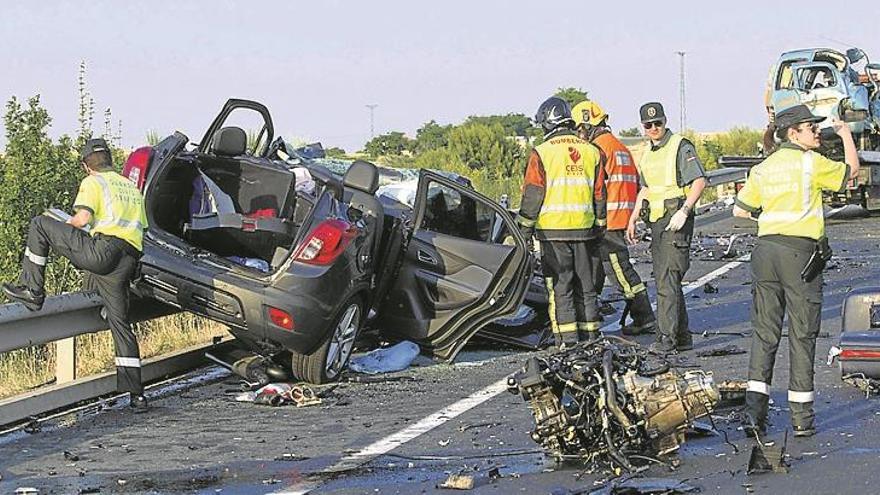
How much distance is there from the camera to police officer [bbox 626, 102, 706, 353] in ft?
35.3

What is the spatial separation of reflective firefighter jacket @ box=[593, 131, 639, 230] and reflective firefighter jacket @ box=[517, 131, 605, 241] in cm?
110

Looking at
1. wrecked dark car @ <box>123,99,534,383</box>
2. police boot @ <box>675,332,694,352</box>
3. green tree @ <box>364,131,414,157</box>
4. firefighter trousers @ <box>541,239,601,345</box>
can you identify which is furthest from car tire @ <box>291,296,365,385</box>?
green tree @ <box>364,131,414,157</box>

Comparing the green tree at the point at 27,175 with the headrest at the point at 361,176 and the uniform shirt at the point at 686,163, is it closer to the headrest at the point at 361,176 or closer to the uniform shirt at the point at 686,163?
the headrest at the point at 361,176

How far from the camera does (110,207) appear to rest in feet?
29.6

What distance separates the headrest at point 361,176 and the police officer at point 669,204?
2.16 meters

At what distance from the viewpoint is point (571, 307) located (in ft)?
35.4

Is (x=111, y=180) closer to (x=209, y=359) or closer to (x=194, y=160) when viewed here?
(x=194, y=160)

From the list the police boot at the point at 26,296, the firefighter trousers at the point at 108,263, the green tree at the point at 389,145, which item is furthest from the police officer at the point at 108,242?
the green tree at the point at 389,145

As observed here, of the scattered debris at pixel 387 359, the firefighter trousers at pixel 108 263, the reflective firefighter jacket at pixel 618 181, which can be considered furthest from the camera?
the reflective firefighter jacket at pixel 618 181

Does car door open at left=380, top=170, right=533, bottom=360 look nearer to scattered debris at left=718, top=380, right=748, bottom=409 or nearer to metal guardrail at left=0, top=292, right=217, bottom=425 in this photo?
metal guardrail at left=0, top=292, right=217, bottom=425

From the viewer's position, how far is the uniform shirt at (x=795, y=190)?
7680 millimetres

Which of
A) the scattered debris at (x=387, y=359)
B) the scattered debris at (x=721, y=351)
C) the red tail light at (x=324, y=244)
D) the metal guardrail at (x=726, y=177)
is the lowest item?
the scattered debris at (x=721, y=351)

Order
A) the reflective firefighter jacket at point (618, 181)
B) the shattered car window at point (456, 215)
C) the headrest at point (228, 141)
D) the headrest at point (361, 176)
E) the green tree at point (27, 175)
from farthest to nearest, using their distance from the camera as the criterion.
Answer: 1. the green tree at point (27, 175)
2. the reflective firefighter jacket at point (618, 181)
3. the shattered car window at point (456, 215)
4. the headrest at point (228, 141)
5. the headrest at point (361, 176)

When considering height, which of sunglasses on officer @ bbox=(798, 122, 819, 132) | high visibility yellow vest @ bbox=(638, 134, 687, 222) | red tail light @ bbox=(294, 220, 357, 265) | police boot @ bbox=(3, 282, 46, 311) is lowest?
police boot @ bbox=(3, 282, 46, 311)
